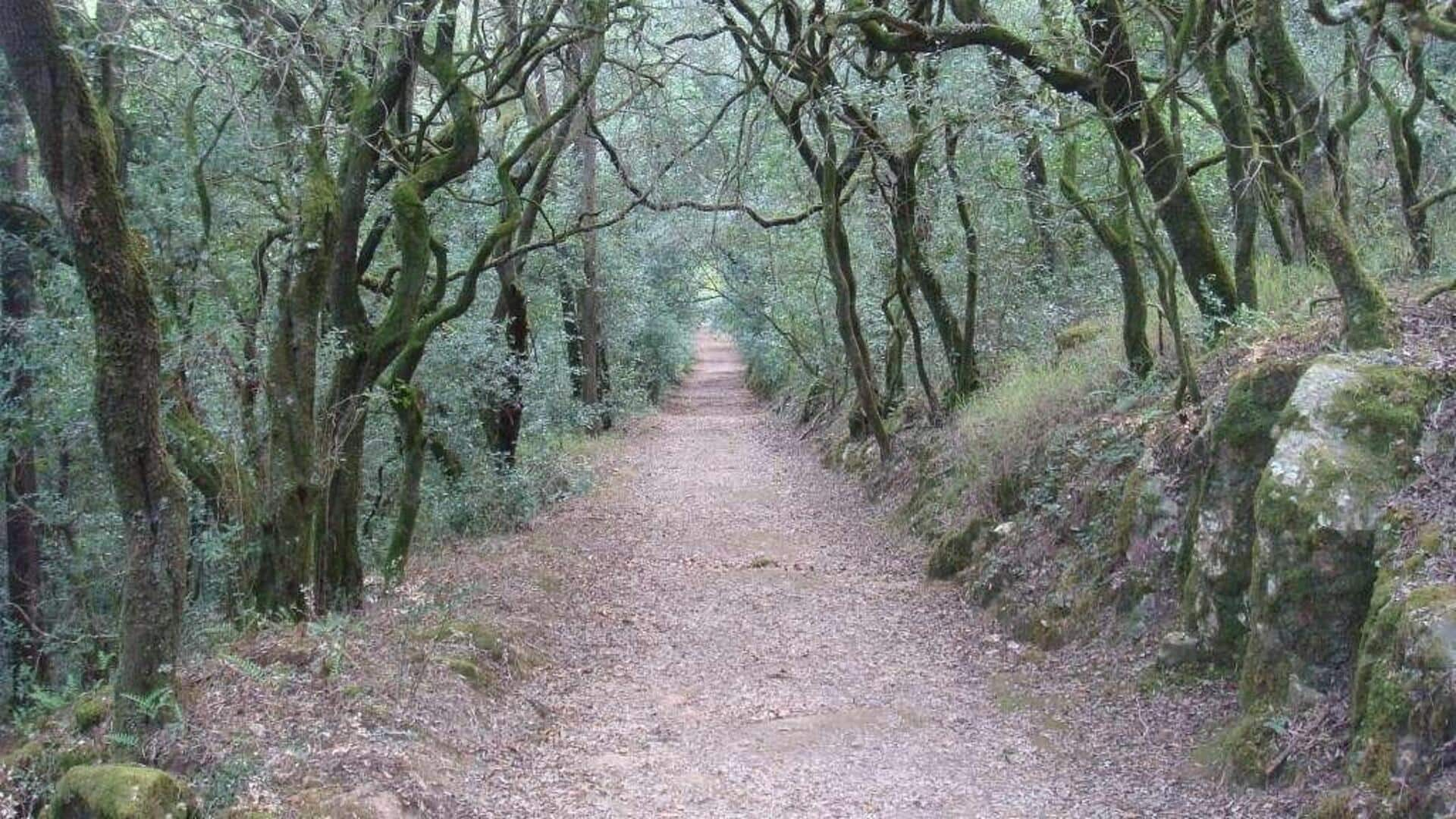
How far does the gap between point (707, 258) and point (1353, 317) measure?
834 inches

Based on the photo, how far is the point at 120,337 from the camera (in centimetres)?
527

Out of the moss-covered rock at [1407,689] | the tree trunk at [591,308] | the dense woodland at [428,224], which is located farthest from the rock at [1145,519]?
the tree trunk at [591,308]

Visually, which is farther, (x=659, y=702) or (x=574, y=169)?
(x=574, y=169)

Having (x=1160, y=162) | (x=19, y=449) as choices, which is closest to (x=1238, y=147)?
(x=1160, y=162)

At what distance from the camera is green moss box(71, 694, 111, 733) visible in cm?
602

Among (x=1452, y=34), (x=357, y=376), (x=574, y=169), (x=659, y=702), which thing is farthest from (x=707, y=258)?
(x=1452, y=34)

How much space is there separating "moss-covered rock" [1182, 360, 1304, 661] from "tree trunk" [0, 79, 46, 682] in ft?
30.3

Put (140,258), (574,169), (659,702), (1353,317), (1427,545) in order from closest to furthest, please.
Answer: (1427,545) < (140,258) < (1353,317) < (659,702) < (574,169)

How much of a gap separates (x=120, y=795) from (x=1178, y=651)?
19.5ft

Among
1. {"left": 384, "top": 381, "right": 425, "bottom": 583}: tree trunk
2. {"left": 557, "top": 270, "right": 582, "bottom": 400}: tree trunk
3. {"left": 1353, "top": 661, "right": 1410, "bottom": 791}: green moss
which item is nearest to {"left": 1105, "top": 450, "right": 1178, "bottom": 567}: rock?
{"left": 1353, "top": 661, "right": 1410, "bottom": 791}: green moss

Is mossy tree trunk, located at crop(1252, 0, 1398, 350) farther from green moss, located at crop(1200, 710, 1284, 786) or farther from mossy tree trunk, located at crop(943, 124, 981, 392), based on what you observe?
mossy tree trunk, located at crop(943, 124, 981, 392)

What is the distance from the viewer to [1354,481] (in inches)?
216

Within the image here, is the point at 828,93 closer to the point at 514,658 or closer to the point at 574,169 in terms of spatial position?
the point at 514,658

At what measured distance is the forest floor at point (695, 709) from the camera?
5.77 metres
